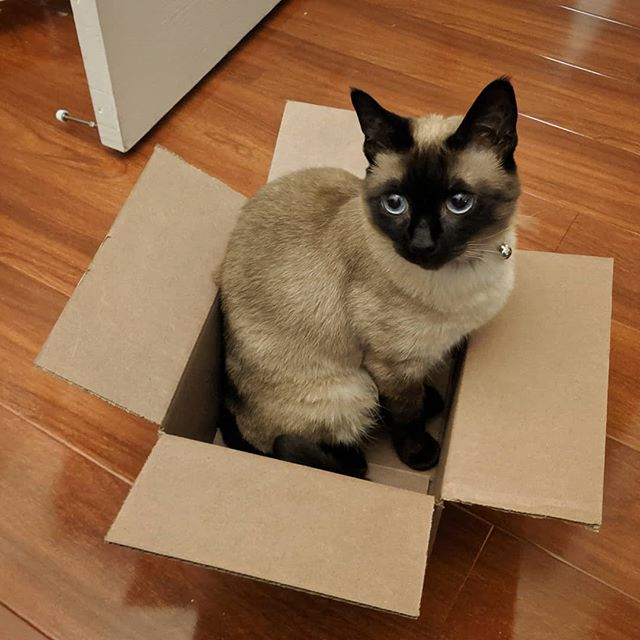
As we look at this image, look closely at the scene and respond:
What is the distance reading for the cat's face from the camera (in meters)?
0.87

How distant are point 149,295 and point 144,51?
2.64 feet

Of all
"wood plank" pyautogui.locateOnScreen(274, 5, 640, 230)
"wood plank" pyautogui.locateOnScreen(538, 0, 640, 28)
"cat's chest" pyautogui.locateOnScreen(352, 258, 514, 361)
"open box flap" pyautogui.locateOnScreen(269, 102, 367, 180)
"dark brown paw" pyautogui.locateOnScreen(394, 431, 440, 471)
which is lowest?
"dark brown paw" pyautogui.locateOnScreen(394, 431, 440, 471)

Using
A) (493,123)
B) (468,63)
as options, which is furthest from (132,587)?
(468,63)

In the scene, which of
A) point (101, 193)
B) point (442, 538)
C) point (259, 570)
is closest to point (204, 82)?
point (101, 193)

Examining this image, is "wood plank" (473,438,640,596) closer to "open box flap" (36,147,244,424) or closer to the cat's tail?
the cat's tail

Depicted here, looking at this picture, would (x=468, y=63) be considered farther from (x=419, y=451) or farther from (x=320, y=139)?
(x=419, y=451)

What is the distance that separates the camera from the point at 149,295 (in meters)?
1.02

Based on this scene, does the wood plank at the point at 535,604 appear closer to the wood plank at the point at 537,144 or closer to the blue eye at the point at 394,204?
the blue eye at the point at 394,204

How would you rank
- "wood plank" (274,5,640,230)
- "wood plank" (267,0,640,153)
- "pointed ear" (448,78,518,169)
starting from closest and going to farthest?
1. "pointed ear" (448,78,518,169)
2. "wood plank" (274,5,640,230)
3. "wood plank" (267,0,640,153)

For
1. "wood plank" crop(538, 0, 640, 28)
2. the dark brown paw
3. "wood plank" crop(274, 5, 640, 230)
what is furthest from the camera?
"wood plank" crop(538, 0, 640, 28)

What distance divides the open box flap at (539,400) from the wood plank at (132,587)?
0.94 feet

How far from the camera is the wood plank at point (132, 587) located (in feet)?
3.63

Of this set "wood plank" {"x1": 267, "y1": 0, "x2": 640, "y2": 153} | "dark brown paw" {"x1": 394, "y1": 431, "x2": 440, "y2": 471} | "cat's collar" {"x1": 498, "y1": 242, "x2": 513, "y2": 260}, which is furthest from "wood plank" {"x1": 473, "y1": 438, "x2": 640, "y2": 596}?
"wood plank" {"x1": 267, "y1": 0, "x2": 640, "y2": 153}

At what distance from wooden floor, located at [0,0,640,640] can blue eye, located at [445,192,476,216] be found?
56cm
